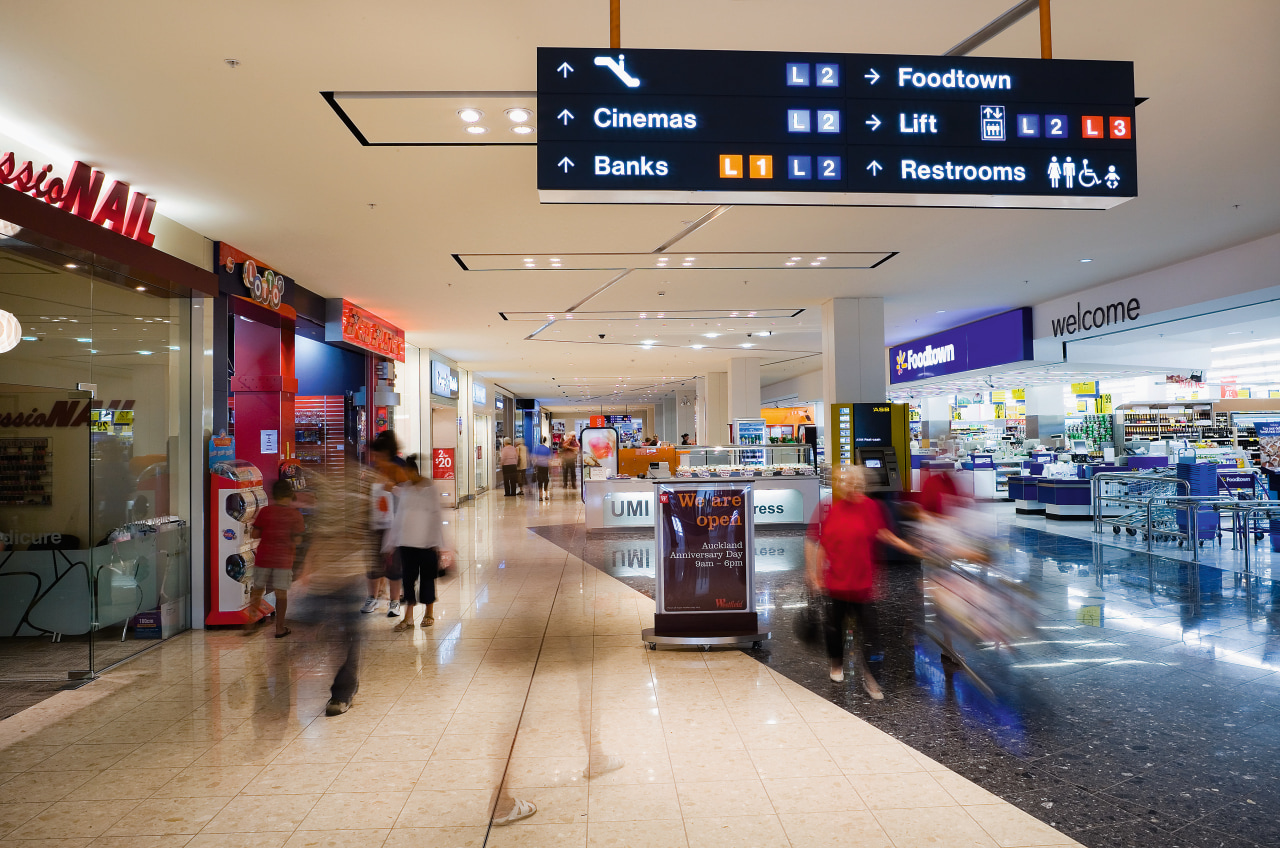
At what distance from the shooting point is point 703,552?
18.0 ft

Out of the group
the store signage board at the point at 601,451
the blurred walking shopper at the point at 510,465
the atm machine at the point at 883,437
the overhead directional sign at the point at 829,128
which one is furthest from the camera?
the blurred walking shopper at the point at 510,465

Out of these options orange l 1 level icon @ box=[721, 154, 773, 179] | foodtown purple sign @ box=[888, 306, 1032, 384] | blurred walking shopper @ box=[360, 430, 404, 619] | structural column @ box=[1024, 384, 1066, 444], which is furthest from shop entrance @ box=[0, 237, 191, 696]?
structural column @ box=[1024, 384, 1066, 444]

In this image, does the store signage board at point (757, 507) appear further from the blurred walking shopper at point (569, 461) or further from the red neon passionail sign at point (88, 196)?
the blurred walking shopper at point (569, 461)

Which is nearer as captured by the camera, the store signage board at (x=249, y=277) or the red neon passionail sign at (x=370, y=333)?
the store signage board at (x=249, y=277)

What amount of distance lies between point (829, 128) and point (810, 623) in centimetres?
431

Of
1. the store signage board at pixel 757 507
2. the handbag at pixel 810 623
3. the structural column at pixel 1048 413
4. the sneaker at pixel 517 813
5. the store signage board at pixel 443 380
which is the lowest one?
the sneaker at pixel 517 813

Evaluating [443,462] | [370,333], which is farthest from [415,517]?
[443,462]

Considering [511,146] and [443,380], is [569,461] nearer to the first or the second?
[443,380]

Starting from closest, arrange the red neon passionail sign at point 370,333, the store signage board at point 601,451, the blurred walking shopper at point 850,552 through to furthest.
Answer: the blurred walking shopper at point 850,552 → the red neon passionail sign at point 370,333 → the store signage board at point 601,451

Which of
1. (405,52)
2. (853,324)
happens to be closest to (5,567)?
(405,52)

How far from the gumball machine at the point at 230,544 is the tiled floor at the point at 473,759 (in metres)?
0.87

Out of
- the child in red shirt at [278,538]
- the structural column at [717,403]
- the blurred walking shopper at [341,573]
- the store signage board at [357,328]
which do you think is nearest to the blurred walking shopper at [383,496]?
the blurred walking shopper at [341,573]

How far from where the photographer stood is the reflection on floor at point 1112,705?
3076 millimetres

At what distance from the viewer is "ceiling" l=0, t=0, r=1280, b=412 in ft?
12.2
